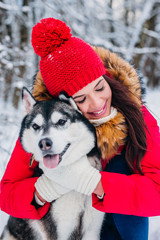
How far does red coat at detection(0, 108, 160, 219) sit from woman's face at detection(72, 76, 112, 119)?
0.35m

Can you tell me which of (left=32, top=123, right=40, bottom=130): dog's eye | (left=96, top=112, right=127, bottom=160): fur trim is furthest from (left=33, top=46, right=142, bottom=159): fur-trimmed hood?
(left=32, top=123, right=40, bottom=130): dog's eye

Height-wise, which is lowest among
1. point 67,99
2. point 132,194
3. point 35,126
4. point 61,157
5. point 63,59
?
point 132,194

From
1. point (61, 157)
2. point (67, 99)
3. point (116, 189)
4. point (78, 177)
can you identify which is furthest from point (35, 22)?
point (116, 189)

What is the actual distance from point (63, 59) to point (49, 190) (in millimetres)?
849

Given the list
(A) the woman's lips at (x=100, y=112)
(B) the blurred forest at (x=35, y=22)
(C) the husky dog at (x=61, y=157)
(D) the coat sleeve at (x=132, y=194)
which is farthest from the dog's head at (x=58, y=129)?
(B) the blurred forest at (x=35, y=22)

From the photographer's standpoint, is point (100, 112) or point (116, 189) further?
point (100, 112)

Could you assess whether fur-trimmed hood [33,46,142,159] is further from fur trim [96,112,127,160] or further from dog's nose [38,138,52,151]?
dog's nose [38,138,52,151]

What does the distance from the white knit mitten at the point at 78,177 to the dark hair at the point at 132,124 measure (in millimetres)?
295

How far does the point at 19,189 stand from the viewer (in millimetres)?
1446

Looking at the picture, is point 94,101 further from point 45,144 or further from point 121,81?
point 45,144

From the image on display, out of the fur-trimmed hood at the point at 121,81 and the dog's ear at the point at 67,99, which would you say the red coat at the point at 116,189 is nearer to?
the fur-trimmed hood at the point at 121,81

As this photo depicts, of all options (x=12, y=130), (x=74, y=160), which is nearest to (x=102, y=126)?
(x=74, y=160)

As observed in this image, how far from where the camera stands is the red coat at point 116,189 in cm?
132

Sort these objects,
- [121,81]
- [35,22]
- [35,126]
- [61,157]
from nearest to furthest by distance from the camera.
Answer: [61,157], [35,126], [121,81], [35,22]
